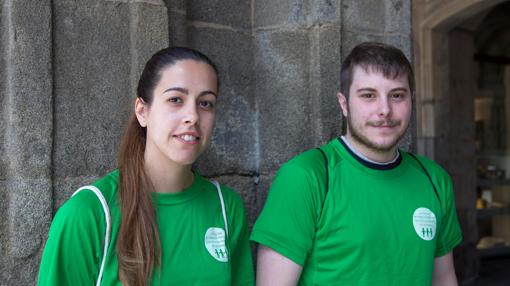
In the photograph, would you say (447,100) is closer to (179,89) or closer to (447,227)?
(447,227)

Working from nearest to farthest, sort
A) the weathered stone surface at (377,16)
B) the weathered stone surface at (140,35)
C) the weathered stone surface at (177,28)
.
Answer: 1. the weathered stone surface at (140,35)
2. the weathered stone surface at (177,28)
3. the weathered stone surface at (377,16)

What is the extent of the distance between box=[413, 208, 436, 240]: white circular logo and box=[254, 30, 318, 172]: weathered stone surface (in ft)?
2.03

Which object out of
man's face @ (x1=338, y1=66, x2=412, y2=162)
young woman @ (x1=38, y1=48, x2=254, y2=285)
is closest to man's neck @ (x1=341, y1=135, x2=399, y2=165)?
man's face @ (x1=338, y1=66, x2=412, y2=162)

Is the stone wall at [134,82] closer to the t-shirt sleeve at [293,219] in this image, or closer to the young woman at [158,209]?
the young woman at [158,209]

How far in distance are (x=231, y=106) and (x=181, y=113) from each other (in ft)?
3.23

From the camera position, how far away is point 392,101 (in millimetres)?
2145

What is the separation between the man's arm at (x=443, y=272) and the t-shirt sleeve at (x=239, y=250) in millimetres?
766

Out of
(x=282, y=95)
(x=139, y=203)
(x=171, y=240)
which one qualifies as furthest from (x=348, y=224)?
(x=282, y=95)

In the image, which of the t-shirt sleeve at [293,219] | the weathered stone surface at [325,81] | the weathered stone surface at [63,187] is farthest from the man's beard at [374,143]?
the weathered stone surface at [63,187]

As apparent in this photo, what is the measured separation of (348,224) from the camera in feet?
→ 6.72

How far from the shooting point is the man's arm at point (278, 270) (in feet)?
A: 6.59

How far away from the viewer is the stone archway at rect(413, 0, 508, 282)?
6.71 m

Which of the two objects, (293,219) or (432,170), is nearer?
(293,219)

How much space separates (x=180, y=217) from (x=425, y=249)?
34.4 inches
